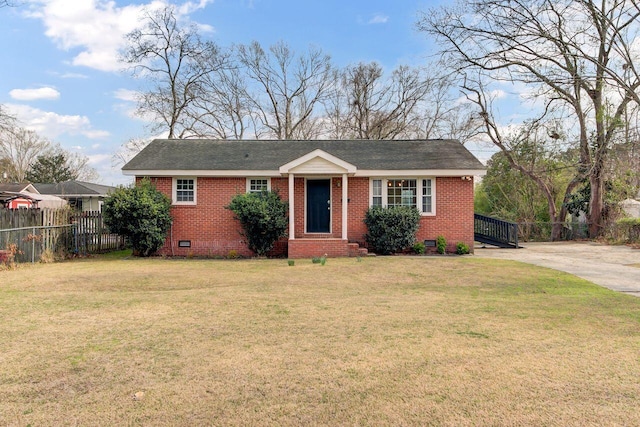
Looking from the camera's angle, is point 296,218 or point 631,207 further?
point 631,207

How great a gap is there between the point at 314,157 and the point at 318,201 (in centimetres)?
194

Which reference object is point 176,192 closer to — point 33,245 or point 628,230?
point 33,245

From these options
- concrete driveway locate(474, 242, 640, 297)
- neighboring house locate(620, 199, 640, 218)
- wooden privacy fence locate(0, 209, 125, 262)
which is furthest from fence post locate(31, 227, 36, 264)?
neighboring house locate(620, 199, 640, 218)

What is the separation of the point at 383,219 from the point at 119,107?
17704 millimetres

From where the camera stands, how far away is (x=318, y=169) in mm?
13344

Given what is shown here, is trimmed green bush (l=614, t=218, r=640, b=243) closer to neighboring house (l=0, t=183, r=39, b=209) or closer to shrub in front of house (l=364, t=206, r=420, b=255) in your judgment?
shrub in front of house (l=364, t=206, r=420, b=255)

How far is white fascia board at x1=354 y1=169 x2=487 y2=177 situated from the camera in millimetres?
13820

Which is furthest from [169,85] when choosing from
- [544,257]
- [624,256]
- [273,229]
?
[624,256]

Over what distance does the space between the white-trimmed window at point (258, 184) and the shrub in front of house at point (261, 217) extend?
64 cm

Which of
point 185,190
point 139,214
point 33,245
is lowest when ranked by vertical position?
point 33,245

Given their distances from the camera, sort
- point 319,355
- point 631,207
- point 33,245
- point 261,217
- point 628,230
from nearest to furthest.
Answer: point 319,355 < point 33,245 < point 261,217 < point 628,230 < point 631,207

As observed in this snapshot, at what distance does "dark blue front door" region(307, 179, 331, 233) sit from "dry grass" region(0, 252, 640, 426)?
671 cm

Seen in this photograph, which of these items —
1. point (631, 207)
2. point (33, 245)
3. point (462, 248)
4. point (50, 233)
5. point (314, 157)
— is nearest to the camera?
point (33, 245)

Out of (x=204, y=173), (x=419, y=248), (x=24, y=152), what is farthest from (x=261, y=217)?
(x=24, y=152)
